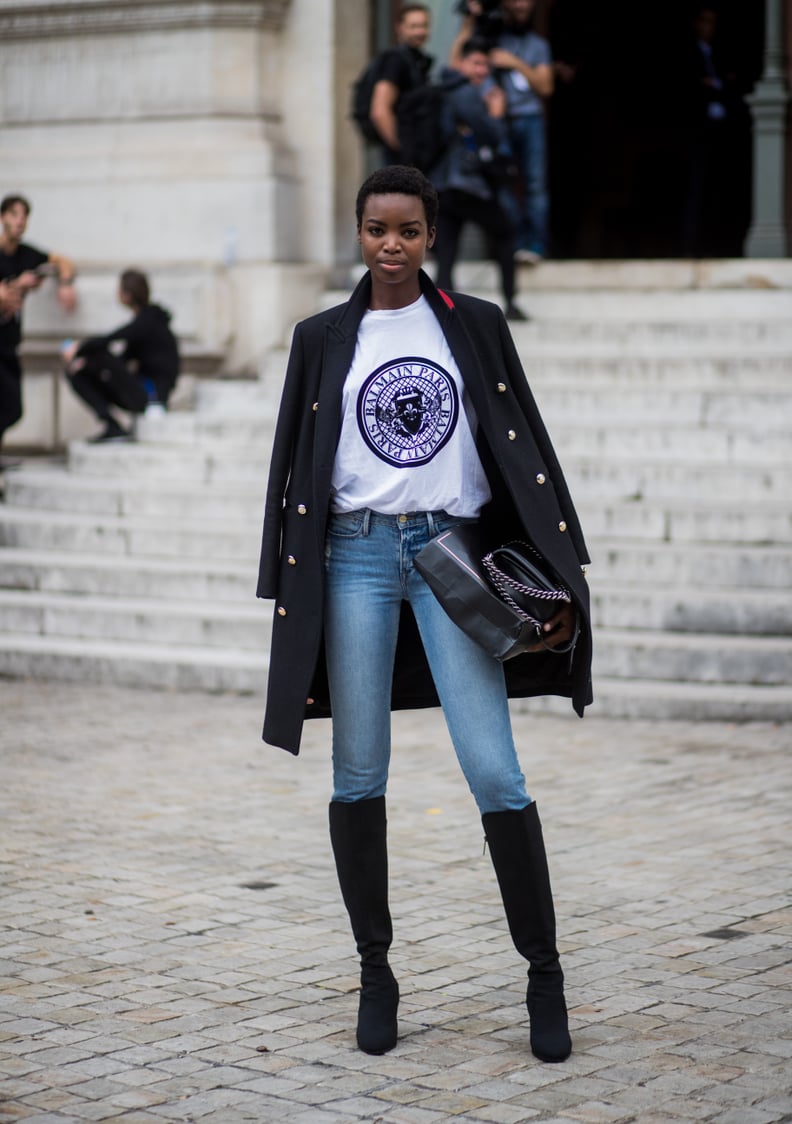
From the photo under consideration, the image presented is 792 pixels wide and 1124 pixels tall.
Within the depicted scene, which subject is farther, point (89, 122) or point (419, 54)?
point (89, 122)

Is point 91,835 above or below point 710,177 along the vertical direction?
below

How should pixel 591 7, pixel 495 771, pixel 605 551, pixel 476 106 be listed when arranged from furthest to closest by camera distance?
1. pixel 591 7
2. pixel 476 106
3. pixel 605 551
4. pixel 495 771

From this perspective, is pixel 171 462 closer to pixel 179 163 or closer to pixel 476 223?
pixel 476 223

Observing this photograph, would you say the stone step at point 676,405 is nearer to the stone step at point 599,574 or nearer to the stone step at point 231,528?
the stone step at point 231,528

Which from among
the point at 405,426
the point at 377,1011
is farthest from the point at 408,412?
the point at 377,1011

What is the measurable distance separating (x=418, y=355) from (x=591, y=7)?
12426 mm

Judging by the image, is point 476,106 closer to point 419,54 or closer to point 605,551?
point 419,54

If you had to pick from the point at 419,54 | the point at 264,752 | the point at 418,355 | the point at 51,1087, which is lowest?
the point at 264,752

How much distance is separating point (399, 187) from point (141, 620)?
18.4ft

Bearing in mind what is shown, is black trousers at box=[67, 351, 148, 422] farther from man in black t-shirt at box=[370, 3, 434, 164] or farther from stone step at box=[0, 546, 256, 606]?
man in black t-shirt at box=[370, 3, 434, 164]

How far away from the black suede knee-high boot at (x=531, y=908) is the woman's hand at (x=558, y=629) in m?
0.38

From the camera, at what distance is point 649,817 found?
21.7 feet

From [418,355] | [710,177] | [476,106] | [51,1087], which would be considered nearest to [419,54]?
[476,106]

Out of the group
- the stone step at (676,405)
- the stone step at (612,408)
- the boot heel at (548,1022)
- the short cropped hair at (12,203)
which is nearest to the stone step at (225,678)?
the stone step at (612,408)
